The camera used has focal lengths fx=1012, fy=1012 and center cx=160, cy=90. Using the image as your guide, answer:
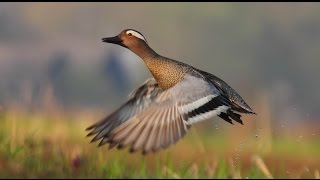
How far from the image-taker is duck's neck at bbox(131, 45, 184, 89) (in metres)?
7.05

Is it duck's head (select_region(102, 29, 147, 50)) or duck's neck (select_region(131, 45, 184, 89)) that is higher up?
duck's head (select_region(102, 29, 147, 50))

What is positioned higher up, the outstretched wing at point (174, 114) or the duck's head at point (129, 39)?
the duck's head at point (129, 39)

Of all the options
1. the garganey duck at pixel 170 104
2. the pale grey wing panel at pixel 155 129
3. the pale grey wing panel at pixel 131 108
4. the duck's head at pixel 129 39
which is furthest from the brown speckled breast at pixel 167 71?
the pale grey wing panel at pixel 131 108

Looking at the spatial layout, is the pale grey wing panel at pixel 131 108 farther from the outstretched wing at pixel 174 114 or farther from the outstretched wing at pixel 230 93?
the outstretched wing at pixel 174 114

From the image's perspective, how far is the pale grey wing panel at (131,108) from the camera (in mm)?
7766

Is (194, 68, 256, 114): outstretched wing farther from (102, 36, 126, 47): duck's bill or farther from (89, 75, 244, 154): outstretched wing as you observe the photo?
(102, 36, 126, 47): duck's bill

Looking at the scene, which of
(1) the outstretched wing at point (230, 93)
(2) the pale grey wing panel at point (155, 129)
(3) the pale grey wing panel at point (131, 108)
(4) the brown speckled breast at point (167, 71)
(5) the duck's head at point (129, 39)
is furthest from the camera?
(3) the pale grey wing panel at point (131, 108)

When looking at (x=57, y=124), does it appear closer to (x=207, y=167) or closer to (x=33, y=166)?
(x=33, y=166)

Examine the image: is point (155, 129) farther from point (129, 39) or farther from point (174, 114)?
point (129, 39)

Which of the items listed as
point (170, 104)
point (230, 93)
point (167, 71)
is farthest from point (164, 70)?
point (230, 93)

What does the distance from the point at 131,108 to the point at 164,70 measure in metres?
1.04

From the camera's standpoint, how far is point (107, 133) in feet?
24.3

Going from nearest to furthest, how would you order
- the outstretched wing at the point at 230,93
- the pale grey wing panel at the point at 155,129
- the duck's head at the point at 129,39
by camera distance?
the pale grey wing panel at the point at 155,129
the outstretched wing at the point at 230,93
the duck's head at the point at 129,39

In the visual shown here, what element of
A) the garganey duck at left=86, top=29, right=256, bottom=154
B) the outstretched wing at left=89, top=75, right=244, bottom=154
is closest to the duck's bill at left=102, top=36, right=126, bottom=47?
the garganey duck at left=86, top=29, right=256, bottom=154
